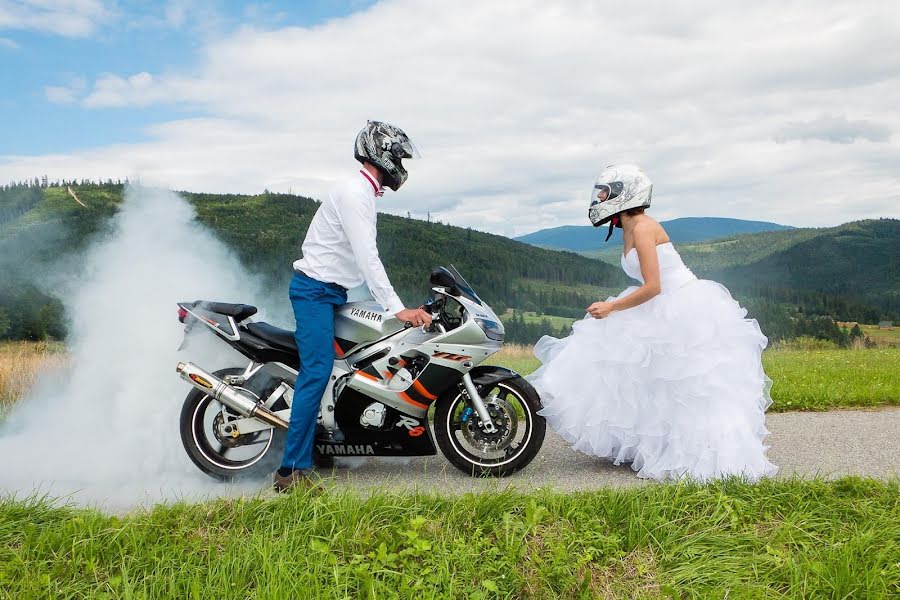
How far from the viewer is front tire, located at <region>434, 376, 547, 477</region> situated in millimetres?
5742

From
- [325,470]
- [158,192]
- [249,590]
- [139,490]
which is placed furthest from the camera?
[158,192]

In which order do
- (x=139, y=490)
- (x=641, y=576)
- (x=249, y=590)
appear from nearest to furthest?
1. (x=249, y=590)
2. (x=641, y=576)
3. (x=139, y=490)

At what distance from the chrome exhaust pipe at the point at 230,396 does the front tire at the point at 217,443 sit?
0.15 m

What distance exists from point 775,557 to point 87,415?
6.16 meters

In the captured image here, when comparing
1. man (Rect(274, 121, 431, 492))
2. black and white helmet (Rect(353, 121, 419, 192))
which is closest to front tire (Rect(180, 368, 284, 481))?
man (Rect(274, 121, 431, 492))

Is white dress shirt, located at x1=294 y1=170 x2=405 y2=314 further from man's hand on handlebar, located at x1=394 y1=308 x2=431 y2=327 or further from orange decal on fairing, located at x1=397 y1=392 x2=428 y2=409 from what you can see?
orange decal on fairing, located at x1=397 y1=392 x2=428 y2=409

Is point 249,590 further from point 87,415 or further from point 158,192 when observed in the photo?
point 158,192

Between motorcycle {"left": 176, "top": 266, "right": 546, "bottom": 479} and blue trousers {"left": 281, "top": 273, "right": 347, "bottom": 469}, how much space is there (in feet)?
0.77

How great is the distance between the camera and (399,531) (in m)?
4.23

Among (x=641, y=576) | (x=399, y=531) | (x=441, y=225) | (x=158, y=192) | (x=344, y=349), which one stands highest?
(x=441, y=225)

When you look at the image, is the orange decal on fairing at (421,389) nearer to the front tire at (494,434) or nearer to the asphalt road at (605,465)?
the front tire at (494,434)

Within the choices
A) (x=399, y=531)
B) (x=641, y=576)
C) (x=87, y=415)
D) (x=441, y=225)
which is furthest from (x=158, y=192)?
(x=441, y=225)

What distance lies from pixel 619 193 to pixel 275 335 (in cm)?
295

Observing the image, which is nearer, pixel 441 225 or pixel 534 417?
pixel 534 417
